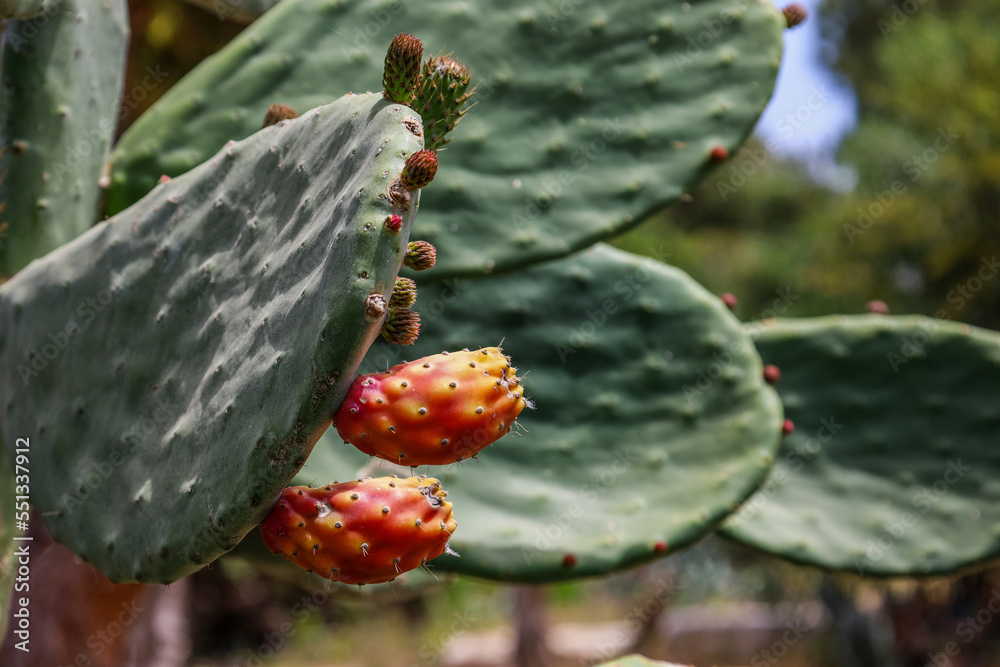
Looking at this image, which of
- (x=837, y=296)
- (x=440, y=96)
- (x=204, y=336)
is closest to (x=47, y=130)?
(x=204, y=336)

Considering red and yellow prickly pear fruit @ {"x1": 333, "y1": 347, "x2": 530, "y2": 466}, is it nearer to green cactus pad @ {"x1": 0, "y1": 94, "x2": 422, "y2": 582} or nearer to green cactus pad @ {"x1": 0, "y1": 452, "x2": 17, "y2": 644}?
green cactus pad @ {"x1": 0, "y1": 94, "x2": 422, "y2": 582}

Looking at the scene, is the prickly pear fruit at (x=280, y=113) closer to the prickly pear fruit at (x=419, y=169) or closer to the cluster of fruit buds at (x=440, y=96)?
the cluster of fruit buds at (x=440, y=96)

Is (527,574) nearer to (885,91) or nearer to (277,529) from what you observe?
(277,529)

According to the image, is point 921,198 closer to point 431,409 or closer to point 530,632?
point 530,632

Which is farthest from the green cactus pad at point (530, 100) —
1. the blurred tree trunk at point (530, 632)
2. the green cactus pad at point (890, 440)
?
the blurred tree trunk at point (530, 632)

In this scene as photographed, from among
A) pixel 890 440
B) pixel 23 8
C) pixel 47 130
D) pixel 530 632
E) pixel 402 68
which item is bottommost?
pixel 530 632

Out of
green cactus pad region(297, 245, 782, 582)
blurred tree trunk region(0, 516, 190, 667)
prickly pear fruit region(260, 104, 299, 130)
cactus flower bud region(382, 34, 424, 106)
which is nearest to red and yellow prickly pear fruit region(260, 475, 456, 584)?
cactus flower bud region(382, 34, 424, 106)
